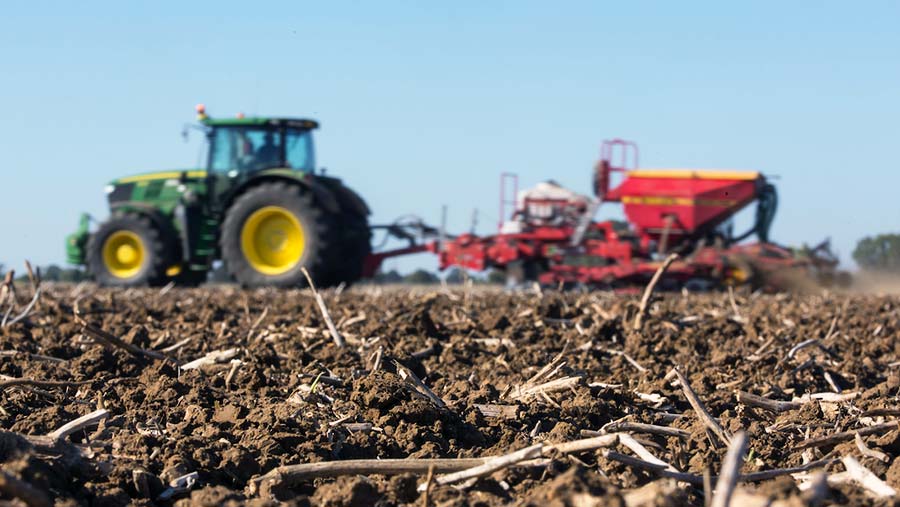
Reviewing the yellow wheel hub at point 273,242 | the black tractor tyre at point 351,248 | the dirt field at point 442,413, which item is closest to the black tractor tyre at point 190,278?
the yellow wheel hub at point 273,242

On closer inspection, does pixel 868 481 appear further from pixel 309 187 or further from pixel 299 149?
pixel 299 149

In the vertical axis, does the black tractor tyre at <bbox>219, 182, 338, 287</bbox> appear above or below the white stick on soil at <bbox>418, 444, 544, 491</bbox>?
below

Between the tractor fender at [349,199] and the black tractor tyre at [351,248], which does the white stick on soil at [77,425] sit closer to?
the black tractor tyre at [351,248]

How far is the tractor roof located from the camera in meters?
12.4

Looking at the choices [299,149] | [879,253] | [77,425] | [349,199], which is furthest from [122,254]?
[77,425]

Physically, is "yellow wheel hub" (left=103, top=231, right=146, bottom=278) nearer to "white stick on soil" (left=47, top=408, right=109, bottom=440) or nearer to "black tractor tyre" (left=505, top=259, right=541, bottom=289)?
"black tractor tyre" (left=505, top=259, right=541, bottom=289)

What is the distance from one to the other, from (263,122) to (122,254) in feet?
8.93

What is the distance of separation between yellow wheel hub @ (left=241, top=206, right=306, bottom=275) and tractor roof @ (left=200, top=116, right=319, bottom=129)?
1.08 meters

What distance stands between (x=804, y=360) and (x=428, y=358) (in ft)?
4.75

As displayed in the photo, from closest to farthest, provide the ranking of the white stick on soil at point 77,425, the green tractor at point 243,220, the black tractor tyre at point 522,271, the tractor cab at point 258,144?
1. the white stick on soil at point 77,425
2. the green tractor at point 243,220
3. the tractor cab at point 258,144
4. the black tractor tyre at point 522,271

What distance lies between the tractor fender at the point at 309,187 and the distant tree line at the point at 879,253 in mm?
7319

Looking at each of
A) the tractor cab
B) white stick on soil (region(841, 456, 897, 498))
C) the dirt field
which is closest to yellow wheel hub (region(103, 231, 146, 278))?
the tractor cab

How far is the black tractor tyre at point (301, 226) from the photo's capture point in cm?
1182

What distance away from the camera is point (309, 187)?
11.8 metres
